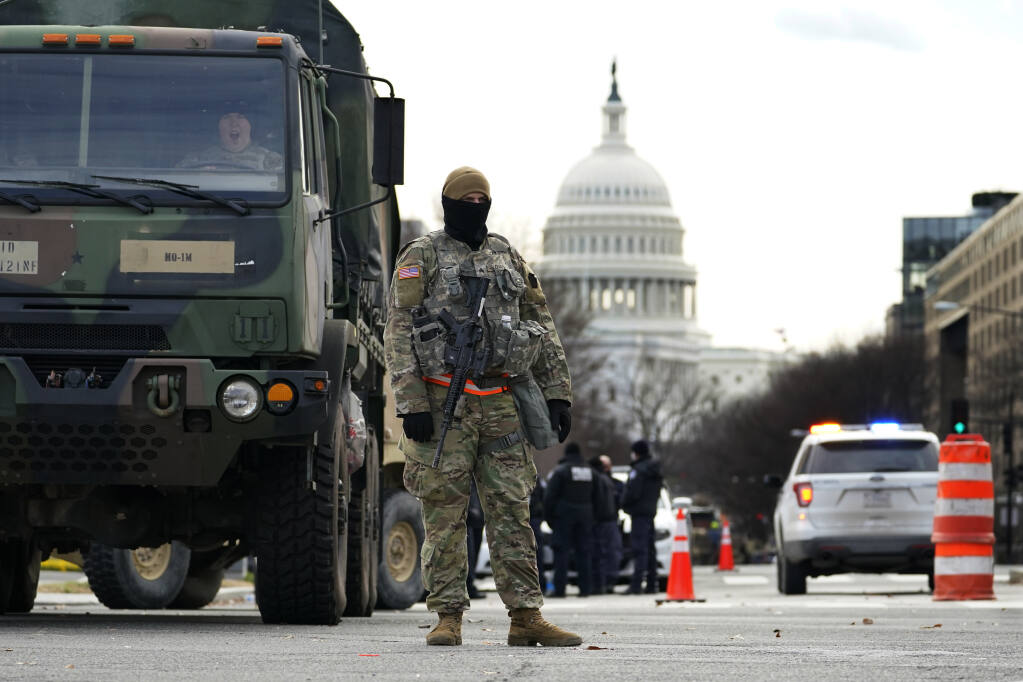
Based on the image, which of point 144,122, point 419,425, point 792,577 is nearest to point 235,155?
point 144,122

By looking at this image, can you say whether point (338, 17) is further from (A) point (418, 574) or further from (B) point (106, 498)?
(A) point (418, 574)

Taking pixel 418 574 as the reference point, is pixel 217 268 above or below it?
above

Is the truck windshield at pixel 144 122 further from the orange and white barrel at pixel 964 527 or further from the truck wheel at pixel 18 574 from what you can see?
the orange and white barrel at pixel 964 527

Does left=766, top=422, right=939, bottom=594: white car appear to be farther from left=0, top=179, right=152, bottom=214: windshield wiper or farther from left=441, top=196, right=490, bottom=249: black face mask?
A: left=441, top=196, right=490, bottom=249: black face mask

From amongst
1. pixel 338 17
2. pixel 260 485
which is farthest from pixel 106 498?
pixel 338 17

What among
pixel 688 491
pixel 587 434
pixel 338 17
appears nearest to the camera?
pixel 338 17

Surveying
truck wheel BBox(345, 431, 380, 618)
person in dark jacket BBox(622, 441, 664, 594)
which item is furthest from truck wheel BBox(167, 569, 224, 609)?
person in dark jacket BBox(622, 441, 664, 594)

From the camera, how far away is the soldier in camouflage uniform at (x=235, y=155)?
448 inches

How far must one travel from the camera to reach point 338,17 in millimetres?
13461

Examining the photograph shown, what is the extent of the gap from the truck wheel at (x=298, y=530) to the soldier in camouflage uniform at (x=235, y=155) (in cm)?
143

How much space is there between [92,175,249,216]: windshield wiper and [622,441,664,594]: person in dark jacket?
1443cm

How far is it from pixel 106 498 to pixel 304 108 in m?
2.17

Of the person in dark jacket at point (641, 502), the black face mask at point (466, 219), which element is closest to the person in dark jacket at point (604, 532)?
the person in dark jacket at point (641, 502)

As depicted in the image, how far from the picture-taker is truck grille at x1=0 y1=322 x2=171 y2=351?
11.1 m
